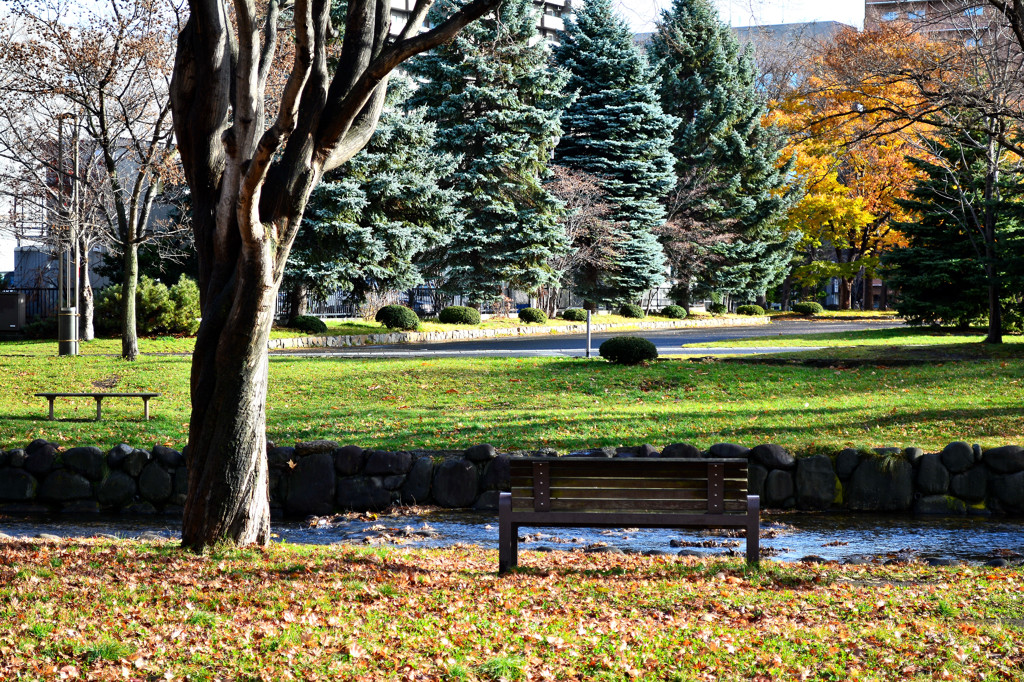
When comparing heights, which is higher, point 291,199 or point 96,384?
point 291,199

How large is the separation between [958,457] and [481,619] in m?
7.17

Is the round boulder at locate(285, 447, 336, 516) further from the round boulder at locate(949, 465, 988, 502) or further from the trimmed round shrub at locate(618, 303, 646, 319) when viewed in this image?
the trimmed round shrub at locate(618, 303, 646, 319)

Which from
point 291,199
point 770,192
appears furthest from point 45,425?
point 770,192

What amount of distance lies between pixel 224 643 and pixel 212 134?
4.00m

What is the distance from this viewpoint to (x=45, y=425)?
1262 centimetres

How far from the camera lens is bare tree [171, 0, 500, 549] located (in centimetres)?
688

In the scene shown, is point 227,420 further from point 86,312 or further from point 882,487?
point 86,312

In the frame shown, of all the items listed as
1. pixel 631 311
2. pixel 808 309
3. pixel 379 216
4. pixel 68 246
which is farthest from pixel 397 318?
pixel 808 309

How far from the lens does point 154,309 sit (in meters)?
27.0

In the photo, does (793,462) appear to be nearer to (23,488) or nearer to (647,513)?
(647,513)

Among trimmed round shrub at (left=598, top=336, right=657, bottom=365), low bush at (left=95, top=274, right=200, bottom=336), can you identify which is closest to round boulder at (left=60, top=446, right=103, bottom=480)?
trimmed round shrub at (left=598, top=336, right=657, bottom=365)

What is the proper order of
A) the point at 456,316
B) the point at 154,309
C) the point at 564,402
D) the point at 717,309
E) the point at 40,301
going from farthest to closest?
the point at 717,309
the point at 456,316
the point at 40,301
the point at 154,309
the point at 564,402

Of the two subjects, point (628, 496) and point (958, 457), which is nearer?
point (628, 496)

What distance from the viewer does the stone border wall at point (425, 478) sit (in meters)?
10.6
